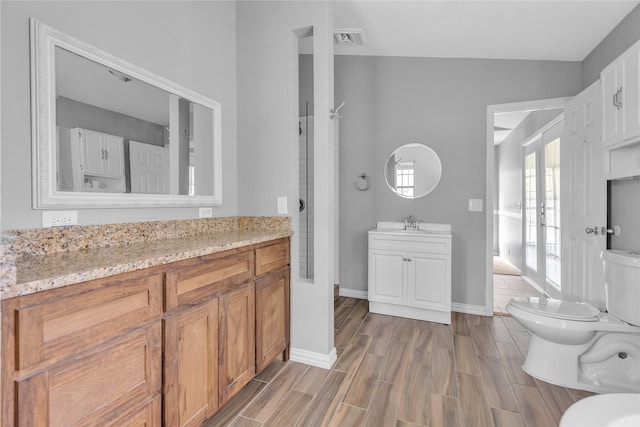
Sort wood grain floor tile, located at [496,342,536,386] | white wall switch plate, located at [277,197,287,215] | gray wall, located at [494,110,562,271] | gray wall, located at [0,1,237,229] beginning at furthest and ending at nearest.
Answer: gray wall, located at [494,110,562,271], white wall switch plate, located at [277,197,287,215], wood grain floor tile, located at [496,342,536,386], gray wall, located at [0,1,237,229]

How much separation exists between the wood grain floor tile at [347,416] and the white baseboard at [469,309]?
1.90m

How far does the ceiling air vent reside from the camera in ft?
9.37

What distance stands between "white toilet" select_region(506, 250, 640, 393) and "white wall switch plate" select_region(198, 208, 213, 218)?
2149 mm

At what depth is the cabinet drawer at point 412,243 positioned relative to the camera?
288 cm

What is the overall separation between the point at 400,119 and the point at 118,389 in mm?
3220

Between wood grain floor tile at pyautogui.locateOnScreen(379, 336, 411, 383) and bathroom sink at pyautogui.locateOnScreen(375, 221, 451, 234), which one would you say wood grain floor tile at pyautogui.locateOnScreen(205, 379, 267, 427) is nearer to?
wood grain floor tile at pyautogui.locateOnScreen(379, 336, 411, 383)

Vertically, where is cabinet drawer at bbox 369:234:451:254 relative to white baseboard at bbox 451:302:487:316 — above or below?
above

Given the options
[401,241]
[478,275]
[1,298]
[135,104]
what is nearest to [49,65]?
[135,104]

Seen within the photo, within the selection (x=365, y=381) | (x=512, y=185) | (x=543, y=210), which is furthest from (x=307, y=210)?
(x=512, y=185)

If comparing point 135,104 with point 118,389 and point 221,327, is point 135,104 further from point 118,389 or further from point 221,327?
point 118,389

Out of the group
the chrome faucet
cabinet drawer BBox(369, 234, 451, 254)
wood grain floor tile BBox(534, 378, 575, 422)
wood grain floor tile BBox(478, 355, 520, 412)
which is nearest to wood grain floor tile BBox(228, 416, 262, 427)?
wood grain floor tile BBox(478, 355, 520, 412)

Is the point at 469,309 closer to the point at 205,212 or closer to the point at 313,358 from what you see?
the point at 313,358

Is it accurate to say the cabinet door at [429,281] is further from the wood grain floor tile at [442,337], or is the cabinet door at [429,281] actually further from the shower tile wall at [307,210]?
the shower tile wall at [307,210]

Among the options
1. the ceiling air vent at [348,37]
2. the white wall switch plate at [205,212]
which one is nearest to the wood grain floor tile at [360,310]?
the white wall switch plate at [205,212]
